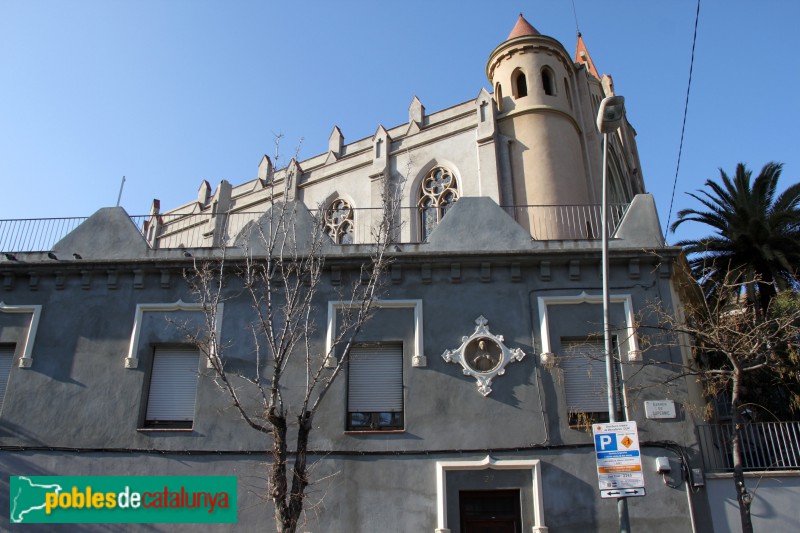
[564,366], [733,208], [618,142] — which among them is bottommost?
[564,366]

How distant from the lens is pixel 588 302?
13438 millimetres

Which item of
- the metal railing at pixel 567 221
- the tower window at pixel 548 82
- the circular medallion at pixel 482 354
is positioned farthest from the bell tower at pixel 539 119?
the circular medallion at pixel 482 354

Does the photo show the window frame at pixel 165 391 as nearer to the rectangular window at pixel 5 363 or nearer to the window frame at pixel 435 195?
the rectangular window at pixel 5 363

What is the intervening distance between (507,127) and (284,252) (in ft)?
46.6

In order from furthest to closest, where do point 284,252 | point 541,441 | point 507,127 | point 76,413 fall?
point 507,127
point 284,252
point 76,413
point 541,441

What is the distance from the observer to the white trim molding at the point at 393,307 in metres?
13.0

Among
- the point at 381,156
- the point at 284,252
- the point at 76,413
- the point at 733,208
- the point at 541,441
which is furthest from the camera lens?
the point at 381,156

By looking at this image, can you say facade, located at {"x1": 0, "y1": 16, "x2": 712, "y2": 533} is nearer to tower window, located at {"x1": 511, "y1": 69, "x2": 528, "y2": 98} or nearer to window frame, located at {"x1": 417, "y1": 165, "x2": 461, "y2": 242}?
window frame, located at {"x1": 417, "y1": 165, "x2": 461, "y2": 242}

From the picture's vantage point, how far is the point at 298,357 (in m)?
13.3

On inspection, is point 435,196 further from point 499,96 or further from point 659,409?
point 659,409

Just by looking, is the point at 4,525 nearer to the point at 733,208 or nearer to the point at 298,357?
the point at 298,357

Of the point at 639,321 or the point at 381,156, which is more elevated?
the point at 381,156

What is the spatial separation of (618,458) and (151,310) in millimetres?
9276

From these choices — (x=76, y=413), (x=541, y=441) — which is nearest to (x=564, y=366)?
(x=541, y=441)
